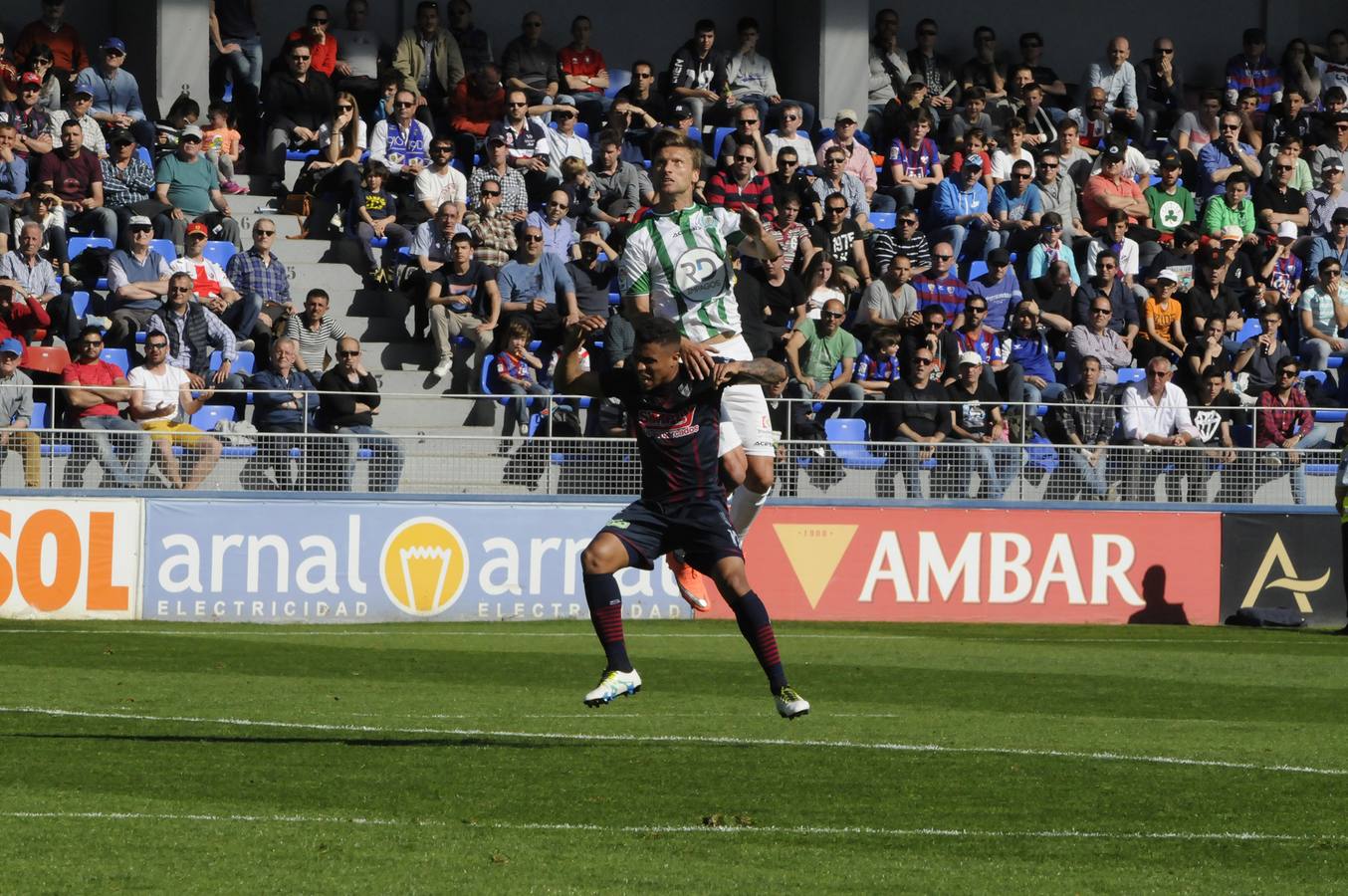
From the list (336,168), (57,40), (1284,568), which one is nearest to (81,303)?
(336,168)

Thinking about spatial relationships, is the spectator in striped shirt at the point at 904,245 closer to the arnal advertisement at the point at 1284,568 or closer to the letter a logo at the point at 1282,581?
the arnal advertisement at the point at 1284,568

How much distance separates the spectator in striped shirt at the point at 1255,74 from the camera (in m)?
28.4

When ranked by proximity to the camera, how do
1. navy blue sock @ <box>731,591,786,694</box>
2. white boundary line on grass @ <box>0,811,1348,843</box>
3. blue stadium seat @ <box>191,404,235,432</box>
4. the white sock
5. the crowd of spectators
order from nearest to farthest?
1. white boundary line on grass @ <box>0,811,1348,843</box>
2. navy blue sock @ <box>731,591,786,694</box>
3. the white sock
4. blue stadium seat @ <box>191,404,235,432</box>
5. the crowd of spectators

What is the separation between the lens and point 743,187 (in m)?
21.9

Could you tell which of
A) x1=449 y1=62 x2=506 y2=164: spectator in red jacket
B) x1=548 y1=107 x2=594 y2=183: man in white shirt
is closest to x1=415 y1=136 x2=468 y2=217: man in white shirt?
x1=548 y1=107 x2=594 y2=183: man in white shirt

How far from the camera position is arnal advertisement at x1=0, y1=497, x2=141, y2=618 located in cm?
1719

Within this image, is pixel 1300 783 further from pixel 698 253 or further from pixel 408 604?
pixel 408 604

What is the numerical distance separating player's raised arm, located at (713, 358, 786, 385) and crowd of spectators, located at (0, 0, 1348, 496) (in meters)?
9.46

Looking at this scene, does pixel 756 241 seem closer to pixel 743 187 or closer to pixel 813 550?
pixel 813 550

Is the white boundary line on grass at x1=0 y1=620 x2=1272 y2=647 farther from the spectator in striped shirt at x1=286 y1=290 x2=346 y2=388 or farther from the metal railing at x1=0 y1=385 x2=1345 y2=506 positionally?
the spectator in striped shirt at x1=286 y1=290 x2=346 y2=388

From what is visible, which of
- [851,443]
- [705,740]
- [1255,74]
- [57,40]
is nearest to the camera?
[705,740]

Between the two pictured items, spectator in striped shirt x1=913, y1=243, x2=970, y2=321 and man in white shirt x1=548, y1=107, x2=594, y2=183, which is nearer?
spectator in striped shirt x1=913, y1=243, x2=970, y2=321

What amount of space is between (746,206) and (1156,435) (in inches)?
201

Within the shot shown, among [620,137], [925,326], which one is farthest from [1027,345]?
[620,137]
